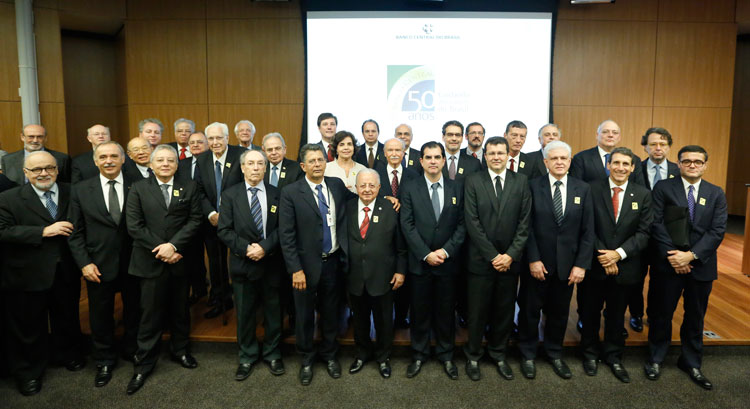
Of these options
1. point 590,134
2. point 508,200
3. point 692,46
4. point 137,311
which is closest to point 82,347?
point 137,311

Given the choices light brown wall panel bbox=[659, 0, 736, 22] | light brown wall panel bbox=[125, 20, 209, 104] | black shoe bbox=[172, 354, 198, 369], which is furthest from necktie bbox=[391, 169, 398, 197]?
light brown wall panel bbox=[659, 0, 736, 22]

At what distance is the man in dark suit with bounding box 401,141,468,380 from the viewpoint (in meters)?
3.00

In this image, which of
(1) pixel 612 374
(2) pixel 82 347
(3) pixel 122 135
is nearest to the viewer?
(1) pixel 612 374

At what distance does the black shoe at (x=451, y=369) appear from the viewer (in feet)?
10.1

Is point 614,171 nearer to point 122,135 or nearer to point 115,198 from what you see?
point 115,198

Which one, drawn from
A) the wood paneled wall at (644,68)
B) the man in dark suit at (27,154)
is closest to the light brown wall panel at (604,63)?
the wood paneled wall at (644,68)

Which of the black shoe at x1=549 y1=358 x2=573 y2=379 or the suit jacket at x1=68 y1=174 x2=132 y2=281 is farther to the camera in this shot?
the black shoe at x1=549 y1=358 x2=573 y2=379

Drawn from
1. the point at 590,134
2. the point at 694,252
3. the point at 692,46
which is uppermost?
the point at 692,46

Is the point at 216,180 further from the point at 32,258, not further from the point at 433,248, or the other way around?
the point at 433,248

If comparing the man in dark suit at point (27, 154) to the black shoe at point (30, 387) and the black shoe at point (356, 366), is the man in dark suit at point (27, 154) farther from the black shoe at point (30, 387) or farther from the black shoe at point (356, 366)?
the black shoe at point (356, 366)

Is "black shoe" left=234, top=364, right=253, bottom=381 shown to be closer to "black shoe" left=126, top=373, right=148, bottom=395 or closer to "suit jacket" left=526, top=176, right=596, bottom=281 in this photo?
"black shoe" left=126, top=373, right=148, bottom=395

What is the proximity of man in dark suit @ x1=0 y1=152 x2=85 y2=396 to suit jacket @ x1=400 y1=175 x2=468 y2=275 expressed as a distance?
2.33 metres

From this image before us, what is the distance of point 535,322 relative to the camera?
314cm

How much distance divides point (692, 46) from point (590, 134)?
6.65 feet
